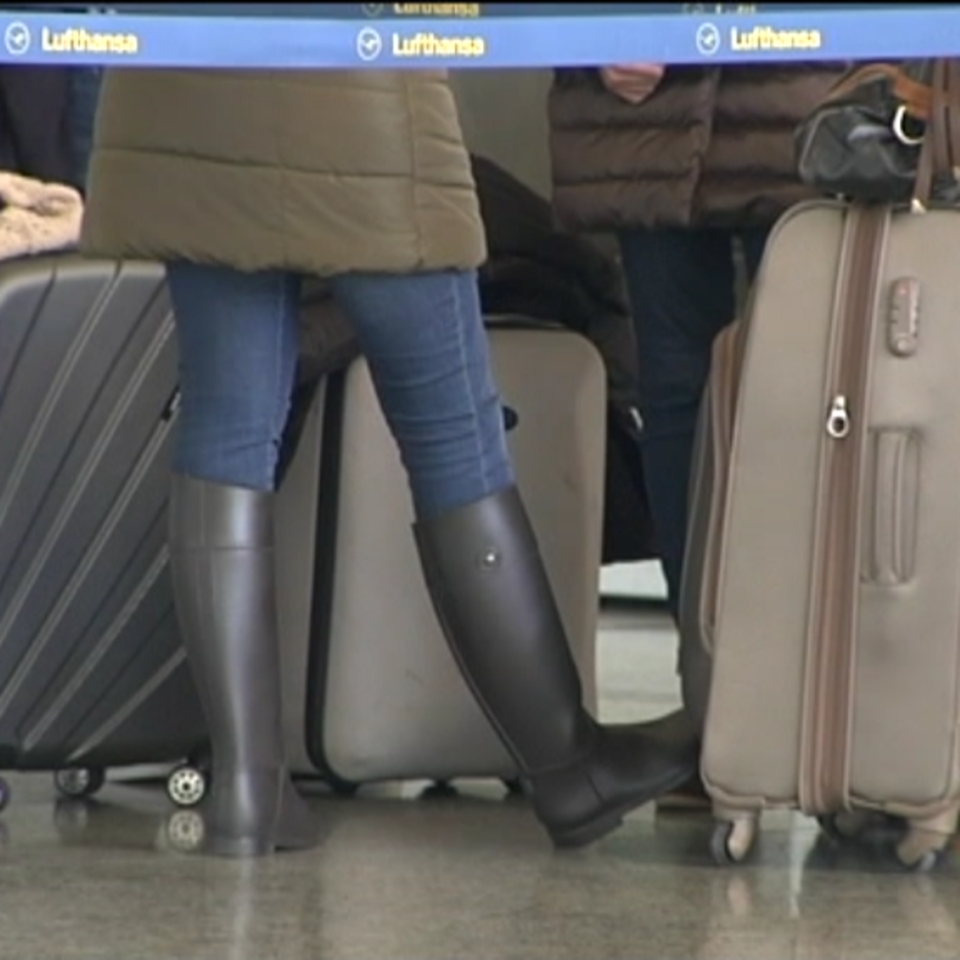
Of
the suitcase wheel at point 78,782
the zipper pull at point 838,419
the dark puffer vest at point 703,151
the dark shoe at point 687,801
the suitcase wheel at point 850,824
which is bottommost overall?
the suitcase wheel at point 78,782

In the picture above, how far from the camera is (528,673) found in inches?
110

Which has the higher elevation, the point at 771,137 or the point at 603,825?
the point at 771,137

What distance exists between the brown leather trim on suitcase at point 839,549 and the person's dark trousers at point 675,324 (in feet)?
1.45

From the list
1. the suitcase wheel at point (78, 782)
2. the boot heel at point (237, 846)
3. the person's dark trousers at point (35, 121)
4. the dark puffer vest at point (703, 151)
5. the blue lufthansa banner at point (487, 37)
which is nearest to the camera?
the blue lufthansa banner at point (487, 37)

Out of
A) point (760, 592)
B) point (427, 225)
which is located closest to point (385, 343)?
point (427, 225)

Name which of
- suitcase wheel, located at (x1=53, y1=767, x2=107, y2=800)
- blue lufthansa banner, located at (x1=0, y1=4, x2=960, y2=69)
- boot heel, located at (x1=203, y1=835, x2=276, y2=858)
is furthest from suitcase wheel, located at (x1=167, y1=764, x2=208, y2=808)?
blue lufthansa banner, located at (x1=0, y1=4, x2=960, y2=69)

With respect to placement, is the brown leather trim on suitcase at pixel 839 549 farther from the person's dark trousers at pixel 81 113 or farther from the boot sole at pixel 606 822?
the person's dark trousers at pixel 81 113

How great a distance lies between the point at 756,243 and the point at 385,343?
1.92 feet

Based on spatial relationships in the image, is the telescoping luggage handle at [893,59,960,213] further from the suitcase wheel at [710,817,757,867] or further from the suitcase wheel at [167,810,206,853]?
the suitcase wheel at [167,810,206,853]

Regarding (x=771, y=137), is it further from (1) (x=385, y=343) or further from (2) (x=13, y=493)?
(2) (x=13, y=493)

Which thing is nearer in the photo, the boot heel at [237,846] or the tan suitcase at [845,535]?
the tan suitcase at [845,535]

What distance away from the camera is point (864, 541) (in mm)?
2727

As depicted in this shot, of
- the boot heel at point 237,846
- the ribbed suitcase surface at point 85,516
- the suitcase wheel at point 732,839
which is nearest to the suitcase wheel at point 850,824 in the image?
the suitcase wheel at point 732,839

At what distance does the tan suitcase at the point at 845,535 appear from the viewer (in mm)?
2719
